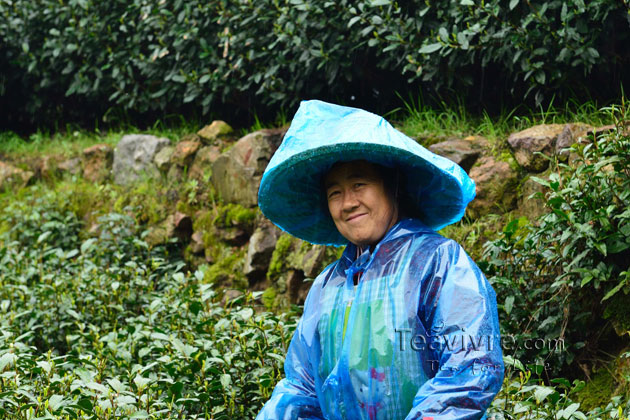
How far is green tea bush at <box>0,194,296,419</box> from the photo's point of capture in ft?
10.0

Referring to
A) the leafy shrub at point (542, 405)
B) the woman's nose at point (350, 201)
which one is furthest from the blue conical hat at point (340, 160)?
the leafy shrub at point (542, 405)

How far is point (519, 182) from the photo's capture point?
13.6ft

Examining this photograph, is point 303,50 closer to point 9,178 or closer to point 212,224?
point 212,224

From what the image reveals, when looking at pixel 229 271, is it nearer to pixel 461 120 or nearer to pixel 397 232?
pixel 461 120

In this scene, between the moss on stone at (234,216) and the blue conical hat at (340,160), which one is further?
the moss on stone at (234,216)

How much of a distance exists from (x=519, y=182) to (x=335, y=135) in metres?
2.14

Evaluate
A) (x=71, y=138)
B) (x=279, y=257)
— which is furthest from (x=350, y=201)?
(x=71, y=138)

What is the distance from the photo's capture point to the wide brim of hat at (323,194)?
231 centimetres

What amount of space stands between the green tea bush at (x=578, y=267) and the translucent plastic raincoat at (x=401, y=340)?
1.19m

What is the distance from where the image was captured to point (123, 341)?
3.98 metres

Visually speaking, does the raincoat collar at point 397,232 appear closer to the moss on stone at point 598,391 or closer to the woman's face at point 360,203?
the woman's face at point 360,203

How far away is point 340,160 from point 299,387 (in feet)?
2.32

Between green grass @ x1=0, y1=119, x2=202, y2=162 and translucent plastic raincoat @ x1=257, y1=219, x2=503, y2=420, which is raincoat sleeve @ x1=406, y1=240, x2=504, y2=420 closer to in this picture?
translucent plastic raincoat @ x1=257, y1=219, x2=503, y2=420

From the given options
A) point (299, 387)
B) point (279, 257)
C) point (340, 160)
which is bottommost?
point (279, 257)
